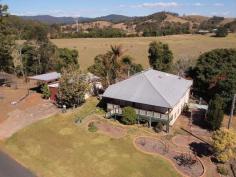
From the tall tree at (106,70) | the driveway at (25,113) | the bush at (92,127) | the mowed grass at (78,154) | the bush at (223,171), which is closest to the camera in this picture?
the mowed grass at (78,154)

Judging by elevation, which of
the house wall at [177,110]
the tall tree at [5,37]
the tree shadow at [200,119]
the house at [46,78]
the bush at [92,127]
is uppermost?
the tall tree at [5,37]

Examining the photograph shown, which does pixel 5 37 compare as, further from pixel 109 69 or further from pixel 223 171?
pixel 223 171

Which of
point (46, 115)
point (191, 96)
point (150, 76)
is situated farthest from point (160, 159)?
point (191, 96)

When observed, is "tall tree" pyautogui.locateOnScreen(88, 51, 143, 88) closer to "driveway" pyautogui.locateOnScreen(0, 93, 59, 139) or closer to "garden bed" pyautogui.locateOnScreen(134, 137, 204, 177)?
"driveway" pyautogui.locateOnScreen(0, 93, 59, 139)

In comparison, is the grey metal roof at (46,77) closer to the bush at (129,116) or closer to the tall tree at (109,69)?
the tall tree at (109,69)

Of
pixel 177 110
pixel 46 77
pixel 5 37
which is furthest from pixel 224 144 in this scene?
pixel 5 37

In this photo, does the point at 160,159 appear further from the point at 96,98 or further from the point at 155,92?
the point at 96,98

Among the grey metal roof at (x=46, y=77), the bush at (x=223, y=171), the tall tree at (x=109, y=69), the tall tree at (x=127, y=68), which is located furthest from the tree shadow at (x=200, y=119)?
the grey metal roof at (x=46, y=77)
